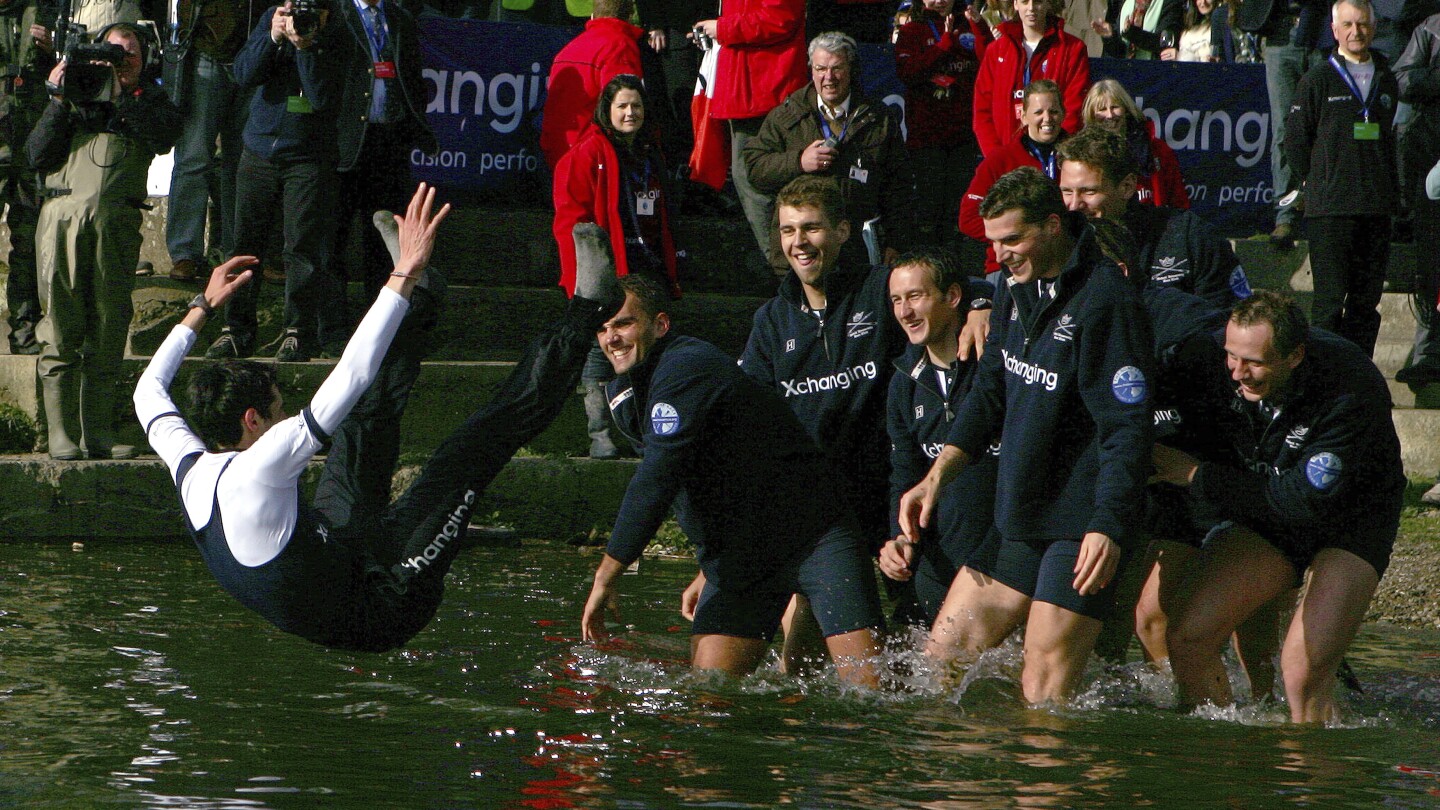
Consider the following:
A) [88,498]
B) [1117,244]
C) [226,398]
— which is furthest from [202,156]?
[1117,244]

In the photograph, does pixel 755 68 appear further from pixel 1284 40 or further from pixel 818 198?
pixel 818 198

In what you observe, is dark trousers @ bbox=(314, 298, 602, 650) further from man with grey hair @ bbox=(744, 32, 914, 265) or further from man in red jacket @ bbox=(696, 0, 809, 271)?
man in red jacket @ bbox=(696, 0, 809, 271)

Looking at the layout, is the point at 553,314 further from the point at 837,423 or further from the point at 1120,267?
the point at 1120,267

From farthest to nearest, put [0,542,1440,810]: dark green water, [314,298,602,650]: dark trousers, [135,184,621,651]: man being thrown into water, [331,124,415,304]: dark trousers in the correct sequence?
[331,124,415,304]: dark trousers, [314,298,602,650]: dark trousers, [135,184,621,651]: man being thrown into water, [0,542,1440,810]: dark green water

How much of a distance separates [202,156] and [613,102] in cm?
242

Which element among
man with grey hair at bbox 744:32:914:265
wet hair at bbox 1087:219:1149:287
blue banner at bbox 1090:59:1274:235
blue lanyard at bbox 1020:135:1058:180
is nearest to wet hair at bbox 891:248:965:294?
wet hair at bbox 1087:219:1149:287

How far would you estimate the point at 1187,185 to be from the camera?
1355cm

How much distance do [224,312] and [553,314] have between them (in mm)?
→ 2169

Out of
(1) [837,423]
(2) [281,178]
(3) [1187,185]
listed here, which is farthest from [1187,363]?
(3) [1187,185]

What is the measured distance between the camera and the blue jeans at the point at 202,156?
10.7m

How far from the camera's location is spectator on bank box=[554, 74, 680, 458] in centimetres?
1052

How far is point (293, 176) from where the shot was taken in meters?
10.4

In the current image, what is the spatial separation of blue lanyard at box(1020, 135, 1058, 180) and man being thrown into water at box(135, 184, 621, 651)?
3.47 metres

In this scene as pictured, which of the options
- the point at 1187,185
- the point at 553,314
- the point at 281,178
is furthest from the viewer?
the point at 1187,185
